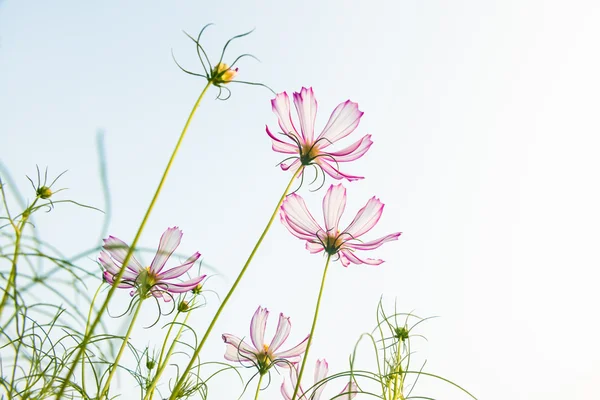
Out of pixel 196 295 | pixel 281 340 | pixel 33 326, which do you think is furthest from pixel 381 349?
pixel 33 326

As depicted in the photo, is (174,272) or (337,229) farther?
(337,229)

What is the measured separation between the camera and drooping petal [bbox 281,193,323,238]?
69 centimetres

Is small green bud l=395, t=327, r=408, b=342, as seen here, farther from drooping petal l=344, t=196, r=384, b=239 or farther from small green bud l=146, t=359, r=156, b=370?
small green bud l=146, t=359, r=156, b=370

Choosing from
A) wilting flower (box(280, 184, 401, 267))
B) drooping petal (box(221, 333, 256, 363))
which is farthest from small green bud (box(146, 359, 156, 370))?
wilting flower (box(280, 184, 401, 267))

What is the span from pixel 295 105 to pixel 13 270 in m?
0.41

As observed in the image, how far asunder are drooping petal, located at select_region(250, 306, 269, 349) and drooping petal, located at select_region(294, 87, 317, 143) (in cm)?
29

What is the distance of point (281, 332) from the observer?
0.77 meters

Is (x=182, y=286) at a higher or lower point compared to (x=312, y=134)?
lower

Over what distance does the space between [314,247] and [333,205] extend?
65 millimetres

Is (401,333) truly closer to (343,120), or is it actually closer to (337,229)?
(337,229)

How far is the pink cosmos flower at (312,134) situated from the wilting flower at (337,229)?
0.15ft

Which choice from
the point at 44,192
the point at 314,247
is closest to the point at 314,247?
the point at 314,247

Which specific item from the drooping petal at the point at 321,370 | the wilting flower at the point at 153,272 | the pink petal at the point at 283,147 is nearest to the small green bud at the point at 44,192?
the wilting flower at the point at 153,272

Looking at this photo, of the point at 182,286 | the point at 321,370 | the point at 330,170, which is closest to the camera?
the point at 182,286
